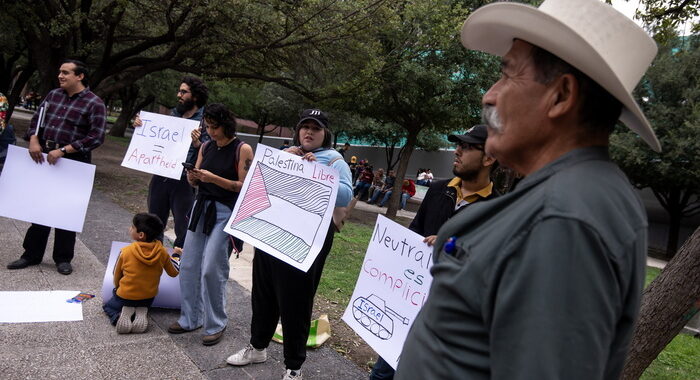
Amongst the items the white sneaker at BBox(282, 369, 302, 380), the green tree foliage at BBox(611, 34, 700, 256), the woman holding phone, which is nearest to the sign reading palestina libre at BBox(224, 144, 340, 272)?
the woman holding phone

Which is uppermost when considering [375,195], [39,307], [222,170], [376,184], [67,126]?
[222,170]

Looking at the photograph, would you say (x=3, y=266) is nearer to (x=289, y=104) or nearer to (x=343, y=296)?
(x=343, y=296)

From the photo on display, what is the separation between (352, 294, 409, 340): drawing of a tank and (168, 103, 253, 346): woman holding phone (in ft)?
3.85

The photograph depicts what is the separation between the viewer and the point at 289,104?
3197 centimetres

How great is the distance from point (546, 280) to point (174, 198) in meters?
4.80

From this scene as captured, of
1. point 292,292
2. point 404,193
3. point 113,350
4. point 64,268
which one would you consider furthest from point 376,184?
point 292,292

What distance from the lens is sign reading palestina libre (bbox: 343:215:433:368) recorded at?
326 centimetres

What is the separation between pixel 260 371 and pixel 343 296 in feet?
8.39

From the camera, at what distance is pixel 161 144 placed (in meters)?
5.25

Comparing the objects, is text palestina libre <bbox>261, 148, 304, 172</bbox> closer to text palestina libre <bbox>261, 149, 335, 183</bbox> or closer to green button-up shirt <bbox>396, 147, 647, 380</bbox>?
text palestina libre <bbox>261, 149, 335, 183</bbox>

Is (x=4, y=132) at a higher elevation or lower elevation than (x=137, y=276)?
higher

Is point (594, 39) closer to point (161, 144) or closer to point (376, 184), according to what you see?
point (161, 144)

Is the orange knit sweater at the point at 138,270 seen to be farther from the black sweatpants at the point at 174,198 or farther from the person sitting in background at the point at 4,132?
the person sitting in background at the point at 4,132

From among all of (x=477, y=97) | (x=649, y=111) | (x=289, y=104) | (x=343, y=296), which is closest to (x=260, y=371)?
(x=343, y=296)
